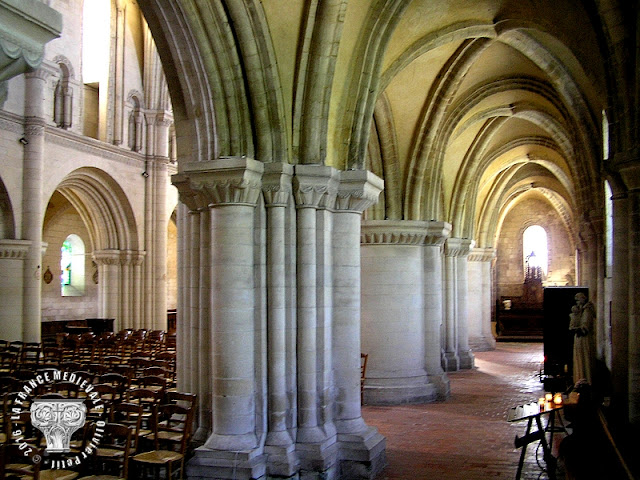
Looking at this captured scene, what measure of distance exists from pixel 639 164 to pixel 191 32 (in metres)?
5.14

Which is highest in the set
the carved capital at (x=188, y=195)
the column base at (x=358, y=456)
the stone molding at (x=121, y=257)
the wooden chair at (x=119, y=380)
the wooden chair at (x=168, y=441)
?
the carved capital at (x=188, y=195)

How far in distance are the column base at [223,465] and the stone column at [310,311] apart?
0.74m

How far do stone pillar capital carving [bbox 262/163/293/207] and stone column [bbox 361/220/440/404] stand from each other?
17.2ft

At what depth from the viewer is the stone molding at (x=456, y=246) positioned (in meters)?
17.5

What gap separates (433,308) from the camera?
13352 millimetres

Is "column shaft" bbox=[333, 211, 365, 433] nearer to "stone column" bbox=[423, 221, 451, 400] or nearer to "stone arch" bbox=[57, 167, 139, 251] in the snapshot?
"stone column" bbox=[423, 221, 451, 400]

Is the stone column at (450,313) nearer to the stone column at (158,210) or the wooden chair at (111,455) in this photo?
the stone column at (158,210)

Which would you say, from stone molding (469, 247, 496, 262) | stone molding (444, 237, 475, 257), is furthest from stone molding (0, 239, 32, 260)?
stone molding (469, 247, 496, 262)

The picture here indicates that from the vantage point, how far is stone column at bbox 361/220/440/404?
1253cm

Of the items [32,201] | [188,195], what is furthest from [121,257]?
[188,195]

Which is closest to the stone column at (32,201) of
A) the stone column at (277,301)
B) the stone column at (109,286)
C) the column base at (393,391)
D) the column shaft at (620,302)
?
the stone column at (109,286)

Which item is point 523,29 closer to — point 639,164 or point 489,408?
point 639,164

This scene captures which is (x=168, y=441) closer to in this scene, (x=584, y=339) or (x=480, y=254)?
(x=584, y=339)

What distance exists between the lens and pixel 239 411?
7.12 meters
